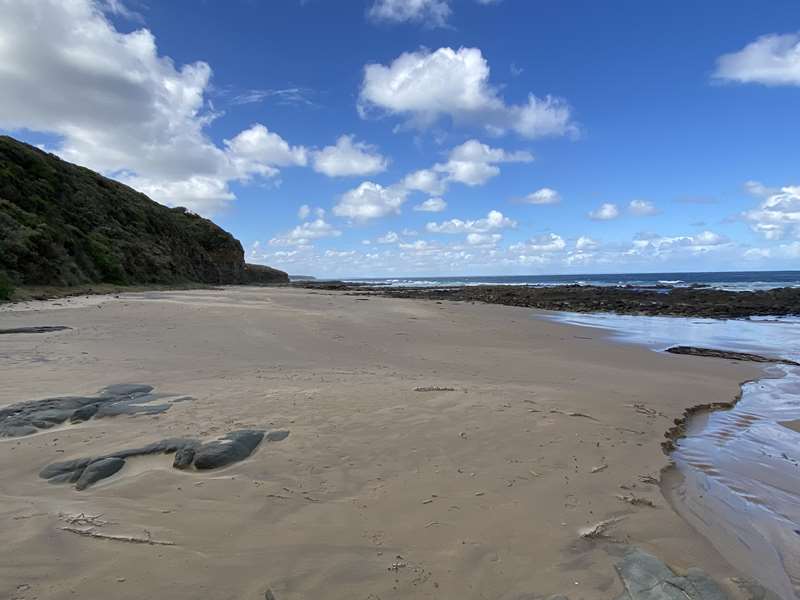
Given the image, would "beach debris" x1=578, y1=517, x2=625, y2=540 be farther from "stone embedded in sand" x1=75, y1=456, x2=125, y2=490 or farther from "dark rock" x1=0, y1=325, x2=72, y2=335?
"dark rock" x1=0, y1=325, x2=72, y2=335

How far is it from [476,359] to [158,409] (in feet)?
20.7

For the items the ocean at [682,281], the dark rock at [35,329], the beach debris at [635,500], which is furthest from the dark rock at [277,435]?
the ocean at [682,281]

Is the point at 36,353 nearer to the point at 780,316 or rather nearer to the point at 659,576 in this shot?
the point at 659,576

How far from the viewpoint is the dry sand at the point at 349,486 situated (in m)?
2.57

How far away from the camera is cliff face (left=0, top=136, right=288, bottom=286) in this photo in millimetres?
21688

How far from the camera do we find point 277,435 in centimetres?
449

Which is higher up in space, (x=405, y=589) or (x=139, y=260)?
(x=139, y=260)

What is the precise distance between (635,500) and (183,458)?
143 inches

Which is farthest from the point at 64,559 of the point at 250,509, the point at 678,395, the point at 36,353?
the point at 678,395

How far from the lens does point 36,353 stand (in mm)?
7582

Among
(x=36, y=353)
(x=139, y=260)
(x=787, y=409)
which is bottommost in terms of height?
(x=787, y=409)

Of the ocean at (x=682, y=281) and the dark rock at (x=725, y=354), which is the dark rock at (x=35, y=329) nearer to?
the dark rock at (x=725, y=354)

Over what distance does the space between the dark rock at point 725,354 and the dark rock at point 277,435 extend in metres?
11.1

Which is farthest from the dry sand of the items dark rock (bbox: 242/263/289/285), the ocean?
dark rock (bbox: 242/263/289/285)
